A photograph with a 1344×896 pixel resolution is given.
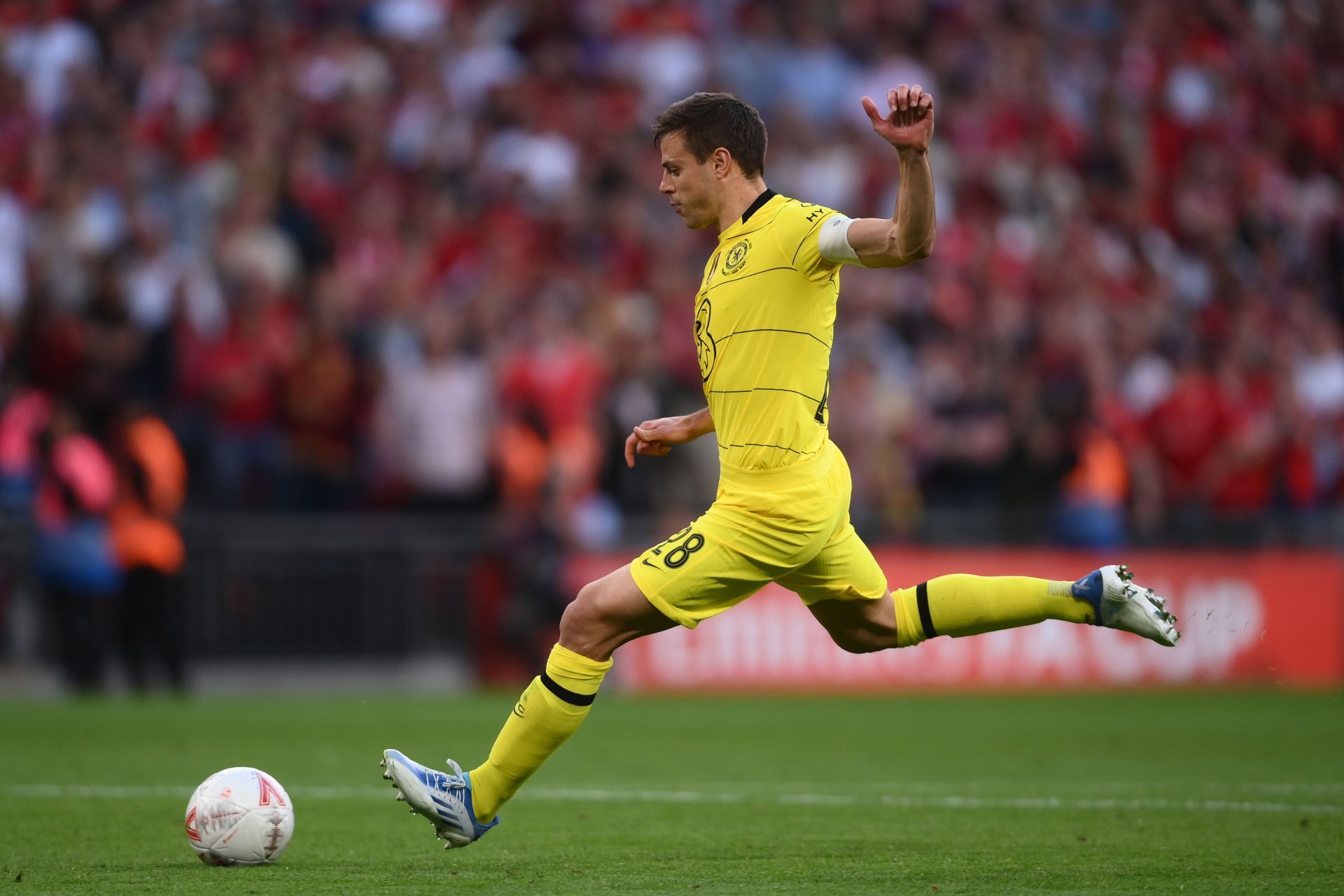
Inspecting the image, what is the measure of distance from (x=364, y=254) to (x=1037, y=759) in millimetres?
8746

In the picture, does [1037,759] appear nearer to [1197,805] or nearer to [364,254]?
[1197,805]

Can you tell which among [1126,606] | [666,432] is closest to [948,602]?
[1126,606]

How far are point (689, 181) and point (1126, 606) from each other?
6.67 ft

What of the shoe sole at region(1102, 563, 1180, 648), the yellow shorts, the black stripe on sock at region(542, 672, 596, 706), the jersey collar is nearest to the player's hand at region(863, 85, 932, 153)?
the jersey collar

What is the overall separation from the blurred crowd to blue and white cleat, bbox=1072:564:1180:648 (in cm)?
914

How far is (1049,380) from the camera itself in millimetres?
16359

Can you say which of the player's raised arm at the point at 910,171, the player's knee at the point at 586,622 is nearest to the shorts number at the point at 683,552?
the player's knee at the point at 586,622

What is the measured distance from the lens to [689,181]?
6.39 meters

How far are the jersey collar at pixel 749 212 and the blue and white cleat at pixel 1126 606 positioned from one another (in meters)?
1.63

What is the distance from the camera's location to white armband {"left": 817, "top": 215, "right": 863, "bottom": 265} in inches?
232

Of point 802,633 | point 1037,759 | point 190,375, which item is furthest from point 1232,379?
point 190,375

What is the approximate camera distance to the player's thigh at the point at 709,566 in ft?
20.0

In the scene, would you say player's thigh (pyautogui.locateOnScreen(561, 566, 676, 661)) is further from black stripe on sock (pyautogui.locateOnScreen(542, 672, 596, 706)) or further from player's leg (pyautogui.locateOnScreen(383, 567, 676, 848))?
black stripe on sock (pyautogui.locateOnScreen(542, 672, 596, 706))

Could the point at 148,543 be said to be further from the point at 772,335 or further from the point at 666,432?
the point at 772,335
